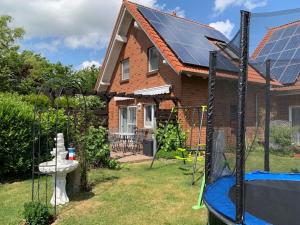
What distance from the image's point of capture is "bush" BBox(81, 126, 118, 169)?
8.28 meters

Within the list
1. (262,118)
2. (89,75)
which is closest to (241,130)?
(262,118)

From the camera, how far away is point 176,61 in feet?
34.9

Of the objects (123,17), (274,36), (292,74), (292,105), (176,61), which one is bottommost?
(292,105)

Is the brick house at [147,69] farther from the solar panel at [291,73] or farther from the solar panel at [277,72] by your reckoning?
the solar panel at [291,73]

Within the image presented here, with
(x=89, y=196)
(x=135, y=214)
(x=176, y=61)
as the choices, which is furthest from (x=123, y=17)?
(x=135, y=214)

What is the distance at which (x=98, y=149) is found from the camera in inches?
331

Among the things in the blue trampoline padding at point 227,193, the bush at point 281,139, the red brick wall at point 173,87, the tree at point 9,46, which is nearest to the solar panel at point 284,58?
the red brick wall at point 173,87

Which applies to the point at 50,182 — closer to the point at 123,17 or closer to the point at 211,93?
the point at 211,93

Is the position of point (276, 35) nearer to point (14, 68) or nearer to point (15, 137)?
point (15, 137)

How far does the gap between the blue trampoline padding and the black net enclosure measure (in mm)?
11

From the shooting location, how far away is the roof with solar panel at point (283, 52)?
4.61 m

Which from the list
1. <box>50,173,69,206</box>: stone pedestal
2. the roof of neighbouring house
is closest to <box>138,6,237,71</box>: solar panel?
the roof of neighbouring house

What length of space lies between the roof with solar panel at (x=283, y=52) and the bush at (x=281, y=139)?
0.77m

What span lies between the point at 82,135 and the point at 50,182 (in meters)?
1.28
